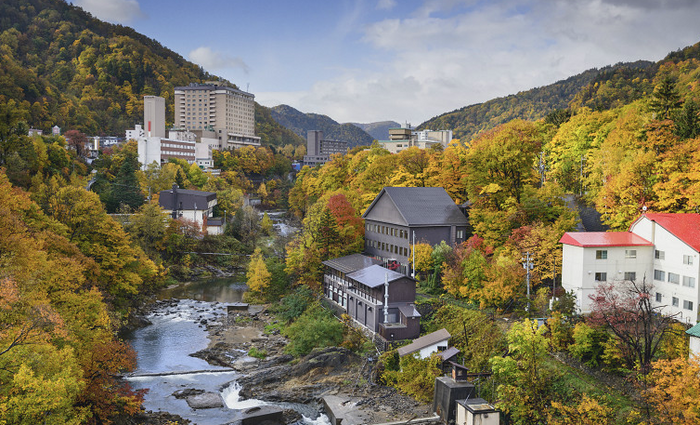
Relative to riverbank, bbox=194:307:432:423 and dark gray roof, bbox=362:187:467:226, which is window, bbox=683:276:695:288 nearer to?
riverbank, bbox=194:307:432:423

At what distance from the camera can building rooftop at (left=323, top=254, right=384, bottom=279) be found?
3494cm

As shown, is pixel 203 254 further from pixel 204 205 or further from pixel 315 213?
pixel 315 213

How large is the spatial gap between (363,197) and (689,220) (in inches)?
Result: 1111

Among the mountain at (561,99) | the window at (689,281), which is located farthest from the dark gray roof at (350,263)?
the mountain at (561,99)

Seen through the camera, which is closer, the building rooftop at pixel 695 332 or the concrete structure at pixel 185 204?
the building rooftop at pixel 695 332

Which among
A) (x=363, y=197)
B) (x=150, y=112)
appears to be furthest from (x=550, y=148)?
(x=150, y=112)

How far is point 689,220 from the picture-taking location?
918 inches

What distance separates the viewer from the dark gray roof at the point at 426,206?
38.2m

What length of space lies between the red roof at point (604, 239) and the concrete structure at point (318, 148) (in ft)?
351

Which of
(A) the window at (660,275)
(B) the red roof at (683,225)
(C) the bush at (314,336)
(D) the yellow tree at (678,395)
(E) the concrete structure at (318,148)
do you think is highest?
(E) the concrete structure at (318,148)

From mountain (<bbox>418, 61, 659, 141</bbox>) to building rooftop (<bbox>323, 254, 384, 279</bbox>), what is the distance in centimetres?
3965

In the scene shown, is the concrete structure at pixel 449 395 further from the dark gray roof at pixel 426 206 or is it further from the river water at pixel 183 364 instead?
the dark gray roof at pixel 426 206

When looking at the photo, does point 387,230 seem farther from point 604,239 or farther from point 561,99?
point 561,99

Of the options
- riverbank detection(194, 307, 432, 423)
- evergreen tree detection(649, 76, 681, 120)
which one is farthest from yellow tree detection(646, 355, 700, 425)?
evergreen tree detection(649, 76, 681, 120)
